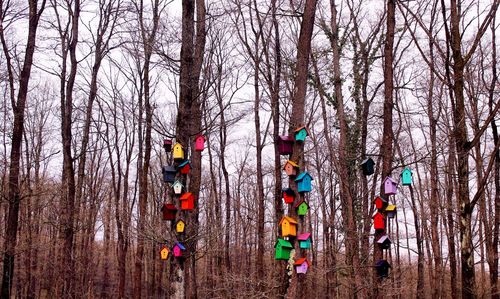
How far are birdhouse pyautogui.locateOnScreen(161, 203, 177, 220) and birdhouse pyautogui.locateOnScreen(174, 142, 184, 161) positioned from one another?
2.28ft

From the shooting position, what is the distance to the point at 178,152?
6.55 meters

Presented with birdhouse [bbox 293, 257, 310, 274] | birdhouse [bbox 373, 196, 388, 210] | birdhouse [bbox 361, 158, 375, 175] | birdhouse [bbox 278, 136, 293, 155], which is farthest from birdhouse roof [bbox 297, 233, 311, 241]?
birdhouse [bbox 361, 158, 375, 175]

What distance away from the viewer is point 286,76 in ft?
43.2

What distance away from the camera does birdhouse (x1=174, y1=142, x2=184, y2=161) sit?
654 cm

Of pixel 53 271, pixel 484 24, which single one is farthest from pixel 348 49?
pixel 53 271

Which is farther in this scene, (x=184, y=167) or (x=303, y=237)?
(x=184, y=167)

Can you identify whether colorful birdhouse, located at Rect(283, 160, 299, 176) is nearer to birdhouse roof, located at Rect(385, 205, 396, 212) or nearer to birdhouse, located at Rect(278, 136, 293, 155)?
birdhouse, located at Rect(278, 136, 293, 155)

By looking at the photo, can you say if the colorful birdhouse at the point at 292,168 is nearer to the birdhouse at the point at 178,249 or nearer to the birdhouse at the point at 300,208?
the birdhouse at the point at 300,208

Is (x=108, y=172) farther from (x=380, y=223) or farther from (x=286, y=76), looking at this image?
(x=380, y=223)

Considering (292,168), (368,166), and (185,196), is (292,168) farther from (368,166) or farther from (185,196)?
(368,166)

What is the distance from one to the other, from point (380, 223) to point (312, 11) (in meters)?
3.49

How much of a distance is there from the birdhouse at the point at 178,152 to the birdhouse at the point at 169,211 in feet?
2.28

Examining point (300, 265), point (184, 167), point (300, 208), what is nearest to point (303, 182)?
point (300, 208)

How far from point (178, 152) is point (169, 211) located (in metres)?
0.87
